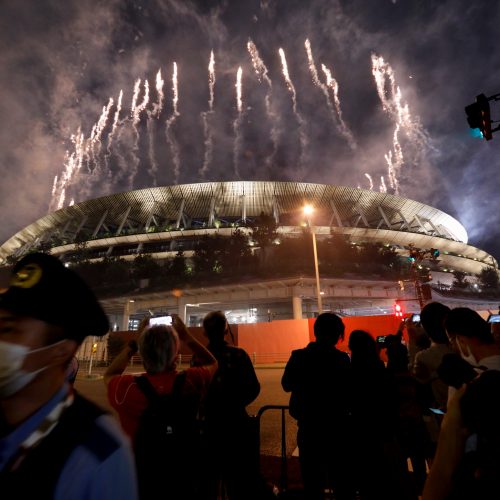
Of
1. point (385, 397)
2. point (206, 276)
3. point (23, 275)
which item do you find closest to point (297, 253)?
point (206, 276)

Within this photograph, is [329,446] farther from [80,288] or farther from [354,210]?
[354,210]

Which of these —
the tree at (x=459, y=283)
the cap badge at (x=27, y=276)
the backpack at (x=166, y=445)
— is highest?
the tree at (x=459, y=283)

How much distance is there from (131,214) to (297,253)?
33.5 meters

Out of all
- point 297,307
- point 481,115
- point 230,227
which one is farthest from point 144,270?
point 481,115

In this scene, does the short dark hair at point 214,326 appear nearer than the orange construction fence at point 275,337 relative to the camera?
Yes

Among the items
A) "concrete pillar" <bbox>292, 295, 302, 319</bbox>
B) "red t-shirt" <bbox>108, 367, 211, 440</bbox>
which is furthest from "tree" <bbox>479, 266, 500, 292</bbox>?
"red t-shirt" <bbox>108, 367, 211, 440</bbox>

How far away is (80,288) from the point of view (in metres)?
1.26

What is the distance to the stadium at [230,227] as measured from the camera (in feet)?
119

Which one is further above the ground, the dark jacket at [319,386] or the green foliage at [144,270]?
the green foliage at [144,270]

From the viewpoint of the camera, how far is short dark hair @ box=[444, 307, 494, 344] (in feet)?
7.36

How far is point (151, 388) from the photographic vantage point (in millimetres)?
2203

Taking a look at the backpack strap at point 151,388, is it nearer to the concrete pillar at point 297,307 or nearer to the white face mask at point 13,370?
the white face mask at point 13,370

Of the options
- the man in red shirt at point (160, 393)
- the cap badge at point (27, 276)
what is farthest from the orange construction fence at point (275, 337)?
the cap badge at point (27, 276)

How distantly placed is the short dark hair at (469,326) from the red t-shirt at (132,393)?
6.57 ft
